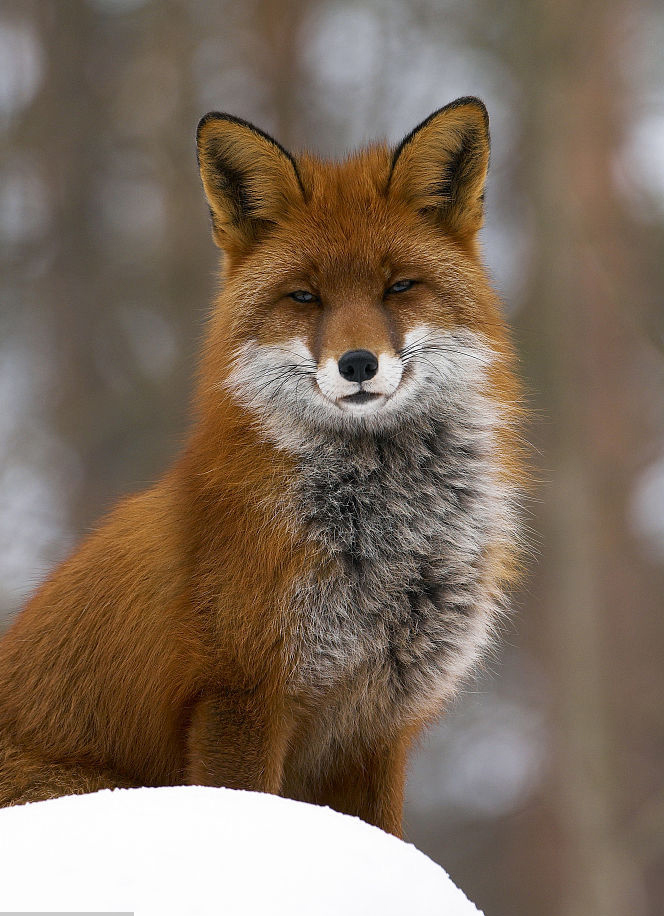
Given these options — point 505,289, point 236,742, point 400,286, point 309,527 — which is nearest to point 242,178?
point 400,286

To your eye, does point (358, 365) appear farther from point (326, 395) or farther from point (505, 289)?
point (505, 289)

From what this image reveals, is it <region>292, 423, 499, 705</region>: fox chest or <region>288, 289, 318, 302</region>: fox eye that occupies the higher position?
<region>288, 289, 318, 302</region>: fox eye

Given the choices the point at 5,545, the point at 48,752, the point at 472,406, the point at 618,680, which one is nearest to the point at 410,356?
the point at 472,406

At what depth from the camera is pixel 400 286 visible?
10.9 ft

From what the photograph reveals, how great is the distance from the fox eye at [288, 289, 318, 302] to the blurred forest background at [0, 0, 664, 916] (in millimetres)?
5361

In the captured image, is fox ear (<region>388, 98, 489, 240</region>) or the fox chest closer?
the fox chest

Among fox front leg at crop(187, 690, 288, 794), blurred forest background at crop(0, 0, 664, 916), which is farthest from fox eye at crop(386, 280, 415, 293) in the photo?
blurred forest background at crop(0, 0, 664, 916)

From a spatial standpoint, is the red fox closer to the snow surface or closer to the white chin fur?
the white chin fur

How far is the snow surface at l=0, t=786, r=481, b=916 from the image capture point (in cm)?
173

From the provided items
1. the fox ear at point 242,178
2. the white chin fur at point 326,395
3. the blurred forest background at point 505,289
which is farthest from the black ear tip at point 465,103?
the blurred forest background at point 505,289

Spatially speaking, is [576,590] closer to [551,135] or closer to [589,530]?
[589,530]

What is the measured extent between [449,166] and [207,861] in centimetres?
252

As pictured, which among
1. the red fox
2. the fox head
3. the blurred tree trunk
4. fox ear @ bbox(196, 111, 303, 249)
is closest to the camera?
the red fox

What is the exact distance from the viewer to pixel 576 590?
9039 millimetres
